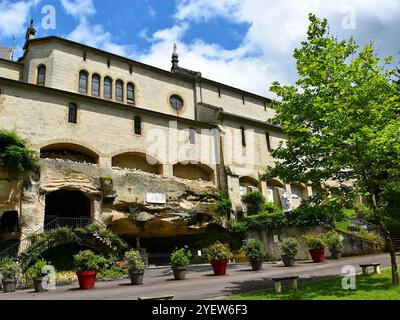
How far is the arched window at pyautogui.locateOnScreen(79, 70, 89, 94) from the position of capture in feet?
96.5

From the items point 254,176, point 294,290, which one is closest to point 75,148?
point 254,176

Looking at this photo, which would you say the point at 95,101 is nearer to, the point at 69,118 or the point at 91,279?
the point at 69,118

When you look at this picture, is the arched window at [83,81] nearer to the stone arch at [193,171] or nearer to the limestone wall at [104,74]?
the limestone wall at [104,74]

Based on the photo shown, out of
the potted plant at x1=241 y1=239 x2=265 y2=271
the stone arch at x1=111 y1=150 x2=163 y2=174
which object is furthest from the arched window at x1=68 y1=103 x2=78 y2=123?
the potted plant at x1=241 y1=239 x2=265 y2=271

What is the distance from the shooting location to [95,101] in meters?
25.6

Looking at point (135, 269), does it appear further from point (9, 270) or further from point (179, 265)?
point (9, 270)

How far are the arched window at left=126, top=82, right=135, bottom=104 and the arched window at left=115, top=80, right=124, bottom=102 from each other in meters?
0.54

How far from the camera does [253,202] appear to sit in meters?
30.5

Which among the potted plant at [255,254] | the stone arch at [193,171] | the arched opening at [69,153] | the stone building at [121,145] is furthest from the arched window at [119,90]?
the potted plant at [255,254]

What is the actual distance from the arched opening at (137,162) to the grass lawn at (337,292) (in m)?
18.8

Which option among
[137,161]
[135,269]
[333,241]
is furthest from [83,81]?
[333,241]

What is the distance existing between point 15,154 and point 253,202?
64.7 feet

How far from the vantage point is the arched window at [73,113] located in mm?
24562

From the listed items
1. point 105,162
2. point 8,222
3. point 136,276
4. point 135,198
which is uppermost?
point 105,162
